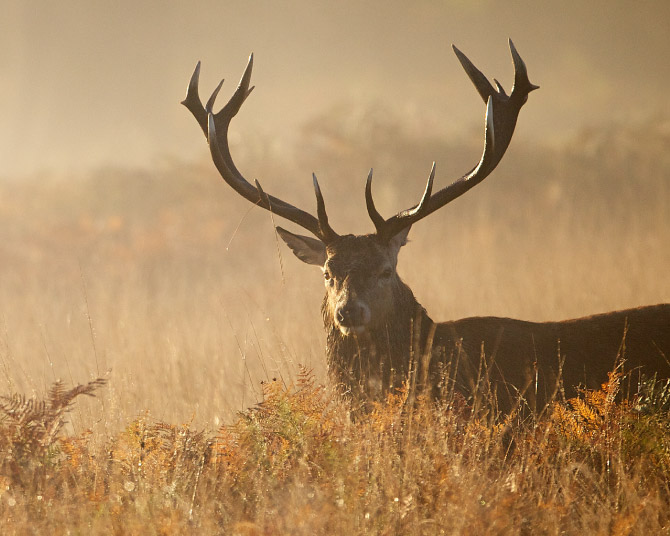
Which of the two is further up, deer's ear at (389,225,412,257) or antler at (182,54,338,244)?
antler at (182,54,338,244)

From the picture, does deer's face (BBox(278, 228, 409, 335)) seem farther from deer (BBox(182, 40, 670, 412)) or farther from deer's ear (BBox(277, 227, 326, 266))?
deer's ear (BBox(277, 227, 326, 266))

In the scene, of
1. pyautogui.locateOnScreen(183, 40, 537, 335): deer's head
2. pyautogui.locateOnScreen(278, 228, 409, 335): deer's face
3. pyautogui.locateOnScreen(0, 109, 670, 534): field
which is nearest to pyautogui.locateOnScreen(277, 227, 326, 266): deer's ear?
pyautogui.locateOnScreen(183, 40, 537, 335): deer's head

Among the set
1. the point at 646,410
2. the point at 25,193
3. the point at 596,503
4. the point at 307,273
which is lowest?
the point at 596,503

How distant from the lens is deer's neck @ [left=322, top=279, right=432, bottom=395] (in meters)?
4.86

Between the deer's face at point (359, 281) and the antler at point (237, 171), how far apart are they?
177 mm

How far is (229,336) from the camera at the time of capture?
8.87 metres

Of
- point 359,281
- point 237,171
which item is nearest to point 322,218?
point 359,281

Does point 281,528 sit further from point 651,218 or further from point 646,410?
point 651,218

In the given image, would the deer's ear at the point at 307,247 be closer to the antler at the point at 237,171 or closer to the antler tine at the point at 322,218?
the antler at the point at 237,171

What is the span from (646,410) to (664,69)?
591 inches

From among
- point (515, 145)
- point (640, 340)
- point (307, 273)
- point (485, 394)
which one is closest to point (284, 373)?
point (485, 394)

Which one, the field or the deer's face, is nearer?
the field

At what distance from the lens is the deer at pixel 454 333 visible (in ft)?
15.9

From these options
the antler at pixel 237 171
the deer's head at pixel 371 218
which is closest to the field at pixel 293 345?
the antler at pixel 237 171
